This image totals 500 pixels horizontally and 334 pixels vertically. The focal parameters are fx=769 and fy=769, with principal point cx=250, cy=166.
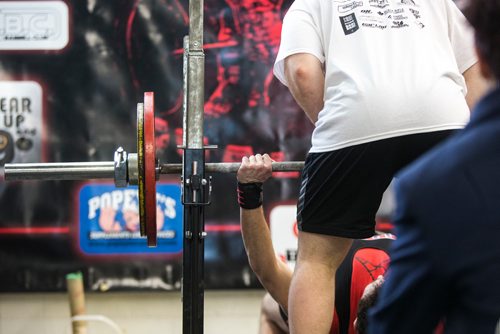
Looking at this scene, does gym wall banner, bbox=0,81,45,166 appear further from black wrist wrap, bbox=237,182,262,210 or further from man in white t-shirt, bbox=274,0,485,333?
man in white t-shirt, bbox=274,0,485,333

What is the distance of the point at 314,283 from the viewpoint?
69.0 inches

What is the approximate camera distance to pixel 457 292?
0.84 m

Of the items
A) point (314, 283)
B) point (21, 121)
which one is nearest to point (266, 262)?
point (314, 283)

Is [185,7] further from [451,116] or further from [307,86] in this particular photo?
[451,116]

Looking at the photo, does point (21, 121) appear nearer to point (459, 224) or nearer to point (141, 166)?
point (141, 166)

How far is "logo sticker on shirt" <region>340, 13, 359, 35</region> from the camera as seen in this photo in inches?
70.8

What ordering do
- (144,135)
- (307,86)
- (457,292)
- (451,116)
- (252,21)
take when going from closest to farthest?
(457,292) → (451,116) → (307,86) → (144,135) → (252,21)

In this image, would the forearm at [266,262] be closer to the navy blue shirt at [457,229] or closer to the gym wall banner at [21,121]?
the navy blue shirt at [457,229]

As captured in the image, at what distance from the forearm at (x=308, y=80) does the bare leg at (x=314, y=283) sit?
324 millimetres

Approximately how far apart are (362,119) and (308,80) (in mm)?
215

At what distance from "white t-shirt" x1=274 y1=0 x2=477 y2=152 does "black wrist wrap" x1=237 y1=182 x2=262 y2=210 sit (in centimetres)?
38

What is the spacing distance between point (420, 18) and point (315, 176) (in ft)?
1.49

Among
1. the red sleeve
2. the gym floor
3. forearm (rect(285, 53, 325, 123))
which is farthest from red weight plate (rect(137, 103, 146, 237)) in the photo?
the gym floor

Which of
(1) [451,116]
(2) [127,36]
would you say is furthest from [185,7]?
(1) [451,116]
